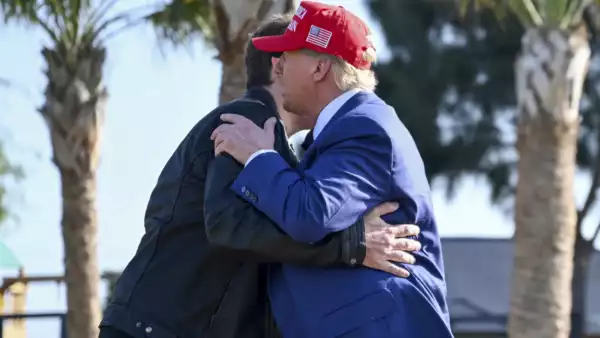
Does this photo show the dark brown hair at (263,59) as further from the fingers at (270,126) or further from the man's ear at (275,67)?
the fingers at (270,126)

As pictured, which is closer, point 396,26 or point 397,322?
point 397,322

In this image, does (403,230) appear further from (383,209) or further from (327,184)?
(327,184)

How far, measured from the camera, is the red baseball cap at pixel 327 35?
3.31 m

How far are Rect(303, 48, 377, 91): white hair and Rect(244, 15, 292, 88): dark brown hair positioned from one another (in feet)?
1.33

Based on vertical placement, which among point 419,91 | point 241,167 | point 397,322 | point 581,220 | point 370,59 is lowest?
point 581,220

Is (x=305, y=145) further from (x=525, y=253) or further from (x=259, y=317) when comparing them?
(x=525, y=253)

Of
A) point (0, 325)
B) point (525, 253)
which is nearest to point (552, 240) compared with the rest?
point (525, 253)

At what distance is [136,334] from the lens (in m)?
3.45

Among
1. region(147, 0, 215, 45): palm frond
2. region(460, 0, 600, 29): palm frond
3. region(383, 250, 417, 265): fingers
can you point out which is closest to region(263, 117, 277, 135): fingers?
region(383, 250, 417, 265): fingers

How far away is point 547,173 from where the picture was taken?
8.56m

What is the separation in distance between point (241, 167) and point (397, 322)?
636 millimetres

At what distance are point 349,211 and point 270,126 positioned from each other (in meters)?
0.49

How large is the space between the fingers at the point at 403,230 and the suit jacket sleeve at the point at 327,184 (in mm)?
100

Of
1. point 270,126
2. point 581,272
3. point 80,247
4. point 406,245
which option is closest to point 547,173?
point 80,247
